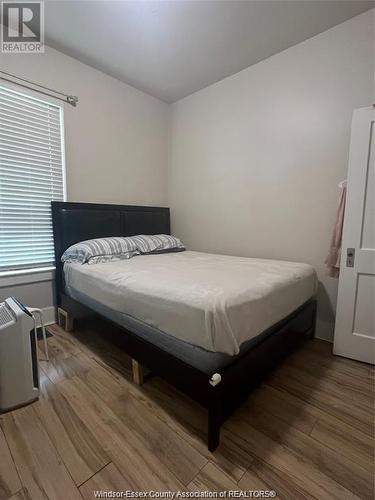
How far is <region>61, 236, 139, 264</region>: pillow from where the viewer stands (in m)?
2.24

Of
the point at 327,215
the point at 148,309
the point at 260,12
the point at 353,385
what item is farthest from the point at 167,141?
the point at 353,385

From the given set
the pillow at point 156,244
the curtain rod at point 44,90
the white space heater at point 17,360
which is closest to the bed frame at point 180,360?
the pillow at point 156,244

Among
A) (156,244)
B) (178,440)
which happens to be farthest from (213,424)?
(156,244)

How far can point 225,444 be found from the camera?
3.90 ft

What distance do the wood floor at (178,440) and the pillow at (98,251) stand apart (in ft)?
3.12

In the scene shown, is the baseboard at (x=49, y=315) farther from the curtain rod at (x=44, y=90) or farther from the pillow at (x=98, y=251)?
the curtain rod at (x=44, y=90)

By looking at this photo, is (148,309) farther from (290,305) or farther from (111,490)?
(290,305)

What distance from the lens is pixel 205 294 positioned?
121 cm

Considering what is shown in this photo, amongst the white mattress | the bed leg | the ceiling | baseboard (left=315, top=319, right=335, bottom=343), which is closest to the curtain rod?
the ceiling

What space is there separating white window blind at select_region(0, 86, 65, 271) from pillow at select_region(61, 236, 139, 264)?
14.3 inches

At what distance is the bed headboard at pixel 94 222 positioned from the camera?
2.49 metres

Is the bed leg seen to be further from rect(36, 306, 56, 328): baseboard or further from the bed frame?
rect(36, 306, 56, 328): baseboard

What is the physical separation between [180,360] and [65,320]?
1682 mm

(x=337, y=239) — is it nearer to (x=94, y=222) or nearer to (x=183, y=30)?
(x=183, y=30)
